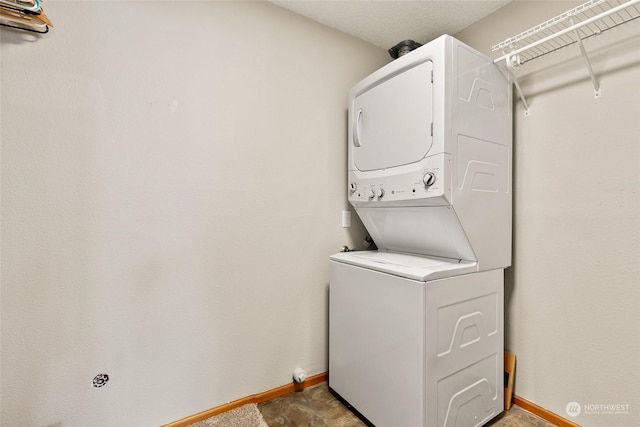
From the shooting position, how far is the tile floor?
1.58m

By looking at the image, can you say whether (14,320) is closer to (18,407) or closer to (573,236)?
(18,407)

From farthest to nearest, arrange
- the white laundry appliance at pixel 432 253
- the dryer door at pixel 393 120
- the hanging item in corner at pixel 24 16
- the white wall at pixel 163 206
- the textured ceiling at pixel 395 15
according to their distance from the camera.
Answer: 1. the textured ceiling at pixel 395 15
2. the dryer door at pixel 393 120
3. the white laundry appliance at pixel 432 253
4. the white wall at pixel 163 206
5. the hanging item in corner at pixel 24 16

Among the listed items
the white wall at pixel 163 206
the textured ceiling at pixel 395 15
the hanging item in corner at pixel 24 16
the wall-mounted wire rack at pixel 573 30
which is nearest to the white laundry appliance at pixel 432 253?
the wall-mounted wire rack at pixel 573 30

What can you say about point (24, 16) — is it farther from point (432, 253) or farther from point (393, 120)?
point (432, 253)

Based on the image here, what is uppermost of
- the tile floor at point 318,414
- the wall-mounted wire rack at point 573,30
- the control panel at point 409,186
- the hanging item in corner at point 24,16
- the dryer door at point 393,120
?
the wall-mounted wire rack at point 573,30

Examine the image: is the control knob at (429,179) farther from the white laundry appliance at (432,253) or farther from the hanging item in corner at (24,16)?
the hanging item in corner at (24,16)

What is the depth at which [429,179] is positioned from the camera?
139cm

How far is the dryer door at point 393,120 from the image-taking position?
1440 mm

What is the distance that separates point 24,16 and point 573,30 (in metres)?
2.31

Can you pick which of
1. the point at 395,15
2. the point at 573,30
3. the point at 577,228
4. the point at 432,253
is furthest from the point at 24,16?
the point at 577,228

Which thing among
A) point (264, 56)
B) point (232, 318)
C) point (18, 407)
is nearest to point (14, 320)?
point (18, 407)

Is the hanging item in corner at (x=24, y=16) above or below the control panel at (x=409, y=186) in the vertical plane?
above

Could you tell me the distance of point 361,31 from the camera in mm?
2066

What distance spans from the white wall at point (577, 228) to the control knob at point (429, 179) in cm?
75
